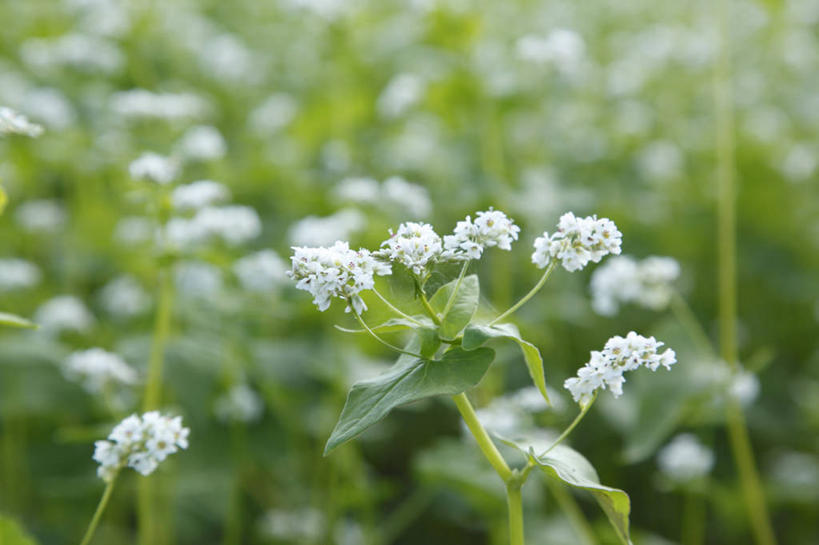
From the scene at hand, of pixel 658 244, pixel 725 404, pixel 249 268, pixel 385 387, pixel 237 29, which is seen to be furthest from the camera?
pixel 237 29

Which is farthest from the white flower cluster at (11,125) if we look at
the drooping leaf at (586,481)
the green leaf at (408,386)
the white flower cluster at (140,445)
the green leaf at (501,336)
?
the drooping leaf at (586,481)

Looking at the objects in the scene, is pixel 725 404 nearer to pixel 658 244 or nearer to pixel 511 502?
pixel 511 502

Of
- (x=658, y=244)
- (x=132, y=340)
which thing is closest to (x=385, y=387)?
(x=132, y=340)

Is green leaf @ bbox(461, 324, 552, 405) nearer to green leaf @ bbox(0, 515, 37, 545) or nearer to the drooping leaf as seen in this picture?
the drooping leaf

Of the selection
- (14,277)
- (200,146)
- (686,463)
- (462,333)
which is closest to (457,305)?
(462,333)

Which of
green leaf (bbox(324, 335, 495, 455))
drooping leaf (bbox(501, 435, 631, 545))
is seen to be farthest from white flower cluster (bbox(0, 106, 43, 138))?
drooping leaf (bbox(501, 435, 631, 545))

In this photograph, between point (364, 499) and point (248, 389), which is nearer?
point (364, 499)

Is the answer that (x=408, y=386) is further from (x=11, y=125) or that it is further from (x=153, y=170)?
(x=153, y=170)
